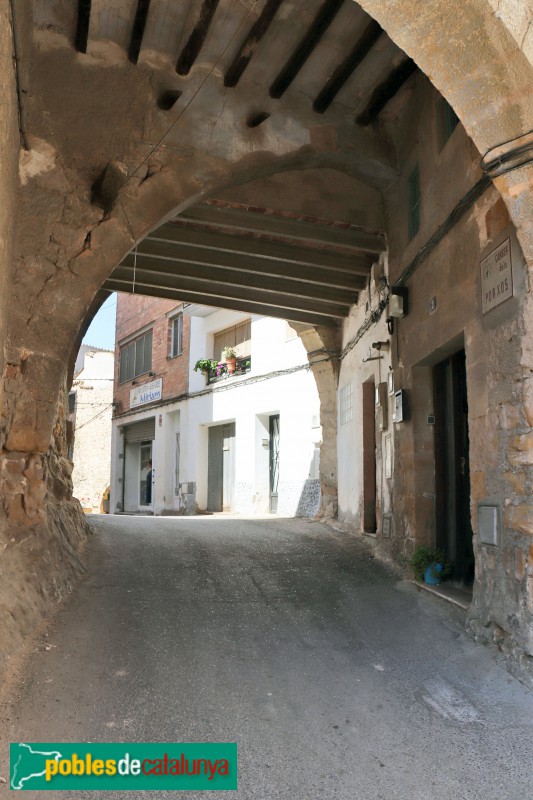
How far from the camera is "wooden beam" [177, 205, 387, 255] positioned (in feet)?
24.2

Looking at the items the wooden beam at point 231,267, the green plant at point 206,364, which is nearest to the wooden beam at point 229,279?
the wooden beam at point 231,267

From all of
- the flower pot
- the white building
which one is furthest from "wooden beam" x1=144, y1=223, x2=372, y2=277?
the white building

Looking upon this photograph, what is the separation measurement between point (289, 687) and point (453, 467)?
8.82ft

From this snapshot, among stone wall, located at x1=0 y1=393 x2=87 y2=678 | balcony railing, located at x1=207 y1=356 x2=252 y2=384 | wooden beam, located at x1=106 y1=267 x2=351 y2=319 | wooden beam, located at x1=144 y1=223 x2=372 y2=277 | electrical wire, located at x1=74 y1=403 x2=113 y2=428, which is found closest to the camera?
stone wall, located at x1=0 y1=393 x2=87 y2=678

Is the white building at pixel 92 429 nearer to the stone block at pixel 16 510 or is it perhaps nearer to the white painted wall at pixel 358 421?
the white painted wall at pixel 358 421

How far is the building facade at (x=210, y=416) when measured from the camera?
1327 cm

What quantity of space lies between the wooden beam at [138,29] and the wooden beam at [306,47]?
1162mm

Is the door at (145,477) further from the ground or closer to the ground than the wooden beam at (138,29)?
closer to the ground

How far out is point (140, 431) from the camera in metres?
20.1

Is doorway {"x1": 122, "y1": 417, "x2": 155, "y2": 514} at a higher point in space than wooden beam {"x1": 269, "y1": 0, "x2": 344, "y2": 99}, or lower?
lower

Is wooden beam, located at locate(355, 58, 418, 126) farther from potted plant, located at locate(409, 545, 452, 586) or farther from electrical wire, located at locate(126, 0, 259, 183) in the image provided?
potted plant, located at locate(409, 545, 452, 586)

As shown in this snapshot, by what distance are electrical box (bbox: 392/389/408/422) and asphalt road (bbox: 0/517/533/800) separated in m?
1.48

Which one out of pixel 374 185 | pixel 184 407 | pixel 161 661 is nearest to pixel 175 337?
pixel 184 407

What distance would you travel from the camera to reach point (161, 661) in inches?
149
